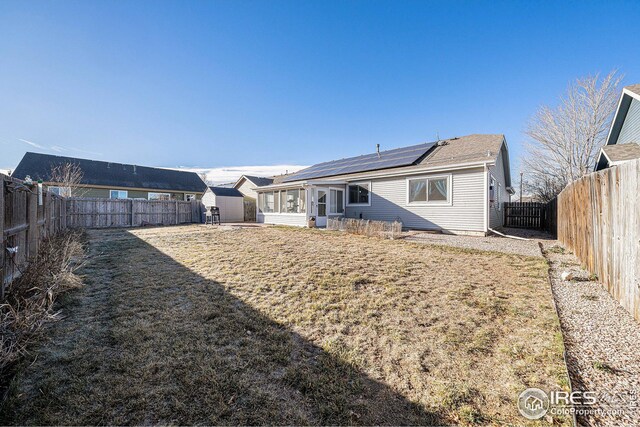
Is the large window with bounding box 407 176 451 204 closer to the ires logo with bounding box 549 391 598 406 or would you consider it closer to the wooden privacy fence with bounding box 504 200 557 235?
the wooden privacy fence with bounding box 504 200 557 235

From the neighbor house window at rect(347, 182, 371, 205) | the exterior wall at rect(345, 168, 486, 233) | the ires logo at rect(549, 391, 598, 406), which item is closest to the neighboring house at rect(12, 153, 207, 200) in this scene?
the neighbor house window at rect(347, 182, 371, 205)

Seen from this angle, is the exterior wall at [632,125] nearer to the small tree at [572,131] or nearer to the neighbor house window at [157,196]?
the small tree at [572,131]

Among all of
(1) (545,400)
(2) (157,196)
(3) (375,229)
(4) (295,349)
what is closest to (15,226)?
(4) (295,349)

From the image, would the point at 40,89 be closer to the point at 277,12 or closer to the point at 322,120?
the point at 277,12

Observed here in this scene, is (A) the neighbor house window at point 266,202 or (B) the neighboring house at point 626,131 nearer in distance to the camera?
(B) the neighboring house at point 626,131

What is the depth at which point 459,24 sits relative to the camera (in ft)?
34.2

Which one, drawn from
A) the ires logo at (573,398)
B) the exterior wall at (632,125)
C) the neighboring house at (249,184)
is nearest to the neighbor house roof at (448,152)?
the exterior wall at (632,125)

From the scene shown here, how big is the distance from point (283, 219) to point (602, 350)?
48.3ft

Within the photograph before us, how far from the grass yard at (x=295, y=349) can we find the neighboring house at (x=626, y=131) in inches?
408

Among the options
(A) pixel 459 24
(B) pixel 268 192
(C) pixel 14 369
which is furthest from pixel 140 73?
(A) pixel 459 24

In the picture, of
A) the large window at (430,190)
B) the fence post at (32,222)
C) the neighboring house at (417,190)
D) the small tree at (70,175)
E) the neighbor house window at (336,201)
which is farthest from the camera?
the small tree at (70,175)

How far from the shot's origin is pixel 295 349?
9.37 ft

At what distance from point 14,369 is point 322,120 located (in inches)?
782

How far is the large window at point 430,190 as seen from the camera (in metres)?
11.5
